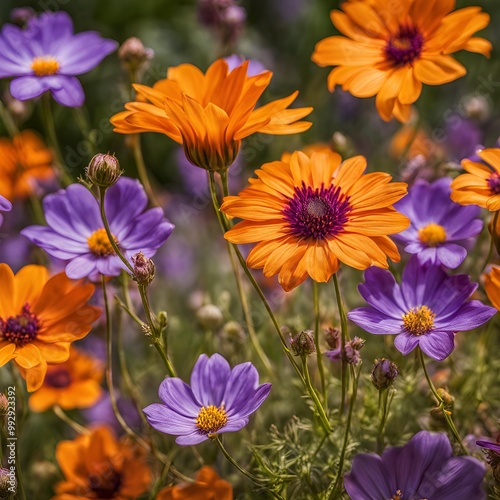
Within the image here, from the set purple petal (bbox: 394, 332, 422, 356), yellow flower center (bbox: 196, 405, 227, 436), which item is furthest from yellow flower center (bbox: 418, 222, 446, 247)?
yellow flower center (bbox: 196, 405, 227, 436)

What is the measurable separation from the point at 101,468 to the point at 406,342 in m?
0.33

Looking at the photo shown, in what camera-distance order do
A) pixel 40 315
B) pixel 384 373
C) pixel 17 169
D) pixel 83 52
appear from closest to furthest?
pixel 384 373
pixel 40 315
pixel 83 52
pixel 17 169

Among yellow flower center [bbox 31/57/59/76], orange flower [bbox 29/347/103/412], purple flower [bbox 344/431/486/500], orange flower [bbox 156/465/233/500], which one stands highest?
yellow flower center [bbox 31/57/59/76]

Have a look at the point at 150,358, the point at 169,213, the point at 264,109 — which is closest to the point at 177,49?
the point at 169,213

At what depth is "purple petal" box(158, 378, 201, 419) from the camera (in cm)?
57

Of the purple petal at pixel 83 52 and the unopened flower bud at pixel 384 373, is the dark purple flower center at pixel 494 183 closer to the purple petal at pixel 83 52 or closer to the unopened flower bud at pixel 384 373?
the unopened flower bud at pixel 384 373

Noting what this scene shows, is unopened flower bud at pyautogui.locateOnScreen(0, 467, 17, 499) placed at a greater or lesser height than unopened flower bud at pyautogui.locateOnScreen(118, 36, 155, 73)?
lesser

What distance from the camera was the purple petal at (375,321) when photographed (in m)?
0.56

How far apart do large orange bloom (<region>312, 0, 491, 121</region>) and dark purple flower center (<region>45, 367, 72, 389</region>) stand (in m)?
0.42

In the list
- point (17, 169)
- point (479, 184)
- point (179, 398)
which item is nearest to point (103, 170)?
point (179, 398)

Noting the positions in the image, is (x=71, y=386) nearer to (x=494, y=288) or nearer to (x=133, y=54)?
(x=133, y=54)

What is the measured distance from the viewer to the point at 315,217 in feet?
1.90

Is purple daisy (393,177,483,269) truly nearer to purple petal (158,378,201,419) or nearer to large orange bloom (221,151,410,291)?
large orange bloom (221,151,410,291)

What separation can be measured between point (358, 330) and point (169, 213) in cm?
54
